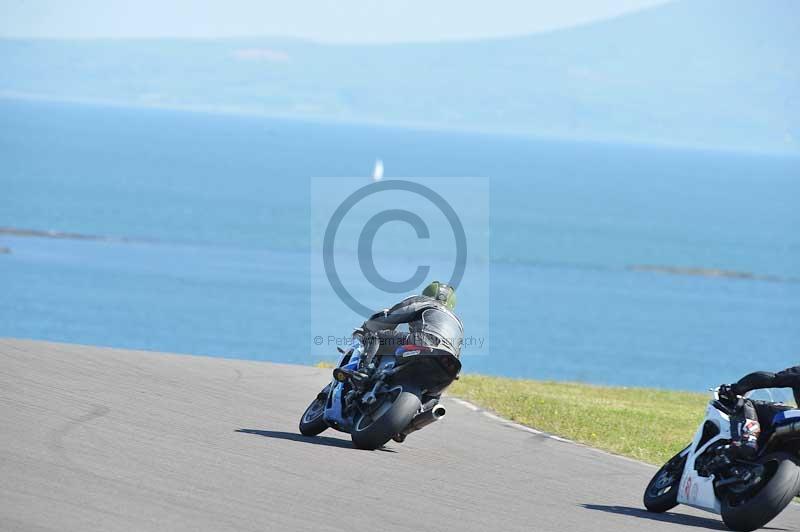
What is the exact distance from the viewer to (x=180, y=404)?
14.5 metres

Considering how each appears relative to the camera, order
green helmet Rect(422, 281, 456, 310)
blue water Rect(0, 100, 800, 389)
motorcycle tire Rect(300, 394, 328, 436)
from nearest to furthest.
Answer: green helmet Rect(422, 281, 456, 310) → motorcycle tire Rect(300, 394, 328, 436) → blue water Rect(0, 100, 800, 389)

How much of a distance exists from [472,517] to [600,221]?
176 m

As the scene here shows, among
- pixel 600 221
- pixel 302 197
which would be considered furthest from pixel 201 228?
pixel 600 221

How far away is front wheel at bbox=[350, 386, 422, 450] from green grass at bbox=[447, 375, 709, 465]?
3.54 metres

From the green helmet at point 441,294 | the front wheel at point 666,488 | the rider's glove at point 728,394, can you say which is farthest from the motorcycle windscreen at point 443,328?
the rider's glove at point 728,394

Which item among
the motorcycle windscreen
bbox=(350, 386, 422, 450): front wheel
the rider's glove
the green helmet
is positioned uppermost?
the green helmet

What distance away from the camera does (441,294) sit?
13172mm

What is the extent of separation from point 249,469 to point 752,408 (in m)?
4.08

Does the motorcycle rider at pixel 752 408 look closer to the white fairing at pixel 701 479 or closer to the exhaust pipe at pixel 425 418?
the white fairing at pixel 701 479

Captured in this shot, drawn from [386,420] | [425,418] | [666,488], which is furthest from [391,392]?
[666,488]

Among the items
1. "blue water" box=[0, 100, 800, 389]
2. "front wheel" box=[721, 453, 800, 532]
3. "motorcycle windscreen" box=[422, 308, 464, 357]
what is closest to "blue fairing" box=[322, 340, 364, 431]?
"motorcycle windscreen" box=[422, 308, 464, 357]

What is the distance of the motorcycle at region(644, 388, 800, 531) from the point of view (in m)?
10.2

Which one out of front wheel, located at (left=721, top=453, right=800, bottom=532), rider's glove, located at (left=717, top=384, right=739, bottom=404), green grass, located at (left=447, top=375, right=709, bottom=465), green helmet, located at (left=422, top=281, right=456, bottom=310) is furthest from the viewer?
green grass, located at (left=447, top=375, right=709, bottom=465)

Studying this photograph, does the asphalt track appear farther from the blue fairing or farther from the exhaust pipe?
the exhaust pipe
